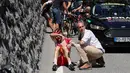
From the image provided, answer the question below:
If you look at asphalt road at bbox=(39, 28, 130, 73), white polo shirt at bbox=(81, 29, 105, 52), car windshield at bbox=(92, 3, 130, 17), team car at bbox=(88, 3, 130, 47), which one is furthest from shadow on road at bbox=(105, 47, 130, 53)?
white polo shirt at bbox=(81, 29, 105, 52)

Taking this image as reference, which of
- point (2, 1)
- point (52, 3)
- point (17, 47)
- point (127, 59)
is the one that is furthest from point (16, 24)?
point (52, 3)

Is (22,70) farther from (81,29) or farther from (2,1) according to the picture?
(81,29)

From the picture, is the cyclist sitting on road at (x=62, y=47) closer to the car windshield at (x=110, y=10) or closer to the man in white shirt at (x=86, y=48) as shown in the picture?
the man in white shirt at (x=86, y=48)

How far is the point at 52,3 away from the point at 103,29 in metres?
1.75

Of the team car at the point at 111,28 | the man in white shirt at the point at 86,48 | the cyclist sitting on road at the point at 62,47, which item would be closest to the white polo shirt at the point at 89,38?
the man in white shirt at the point at 86,48

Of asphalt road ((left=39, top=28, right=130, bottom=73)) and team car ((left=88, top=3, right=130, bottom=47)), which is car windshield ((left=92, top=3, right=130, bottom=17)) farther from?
asphalt road ((left=39, top=28, right=130, bottom=73))

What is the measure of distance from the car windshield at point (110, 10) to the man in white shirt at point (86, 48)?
3.99m

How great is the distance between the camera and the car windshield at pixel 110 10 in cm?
1424

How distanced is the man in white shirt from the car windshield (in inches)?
157

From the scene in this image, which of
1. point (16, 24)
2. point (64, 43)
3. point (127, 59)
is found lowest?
point (127, 59)

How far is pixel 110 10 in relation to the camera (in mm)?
14484

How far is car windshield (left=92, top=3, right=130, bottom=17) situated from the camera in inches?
561

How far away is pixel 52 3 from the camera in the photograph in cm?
1324

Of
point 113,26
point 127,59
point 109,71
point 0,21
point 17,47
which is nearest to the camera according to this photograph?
point 0,21
